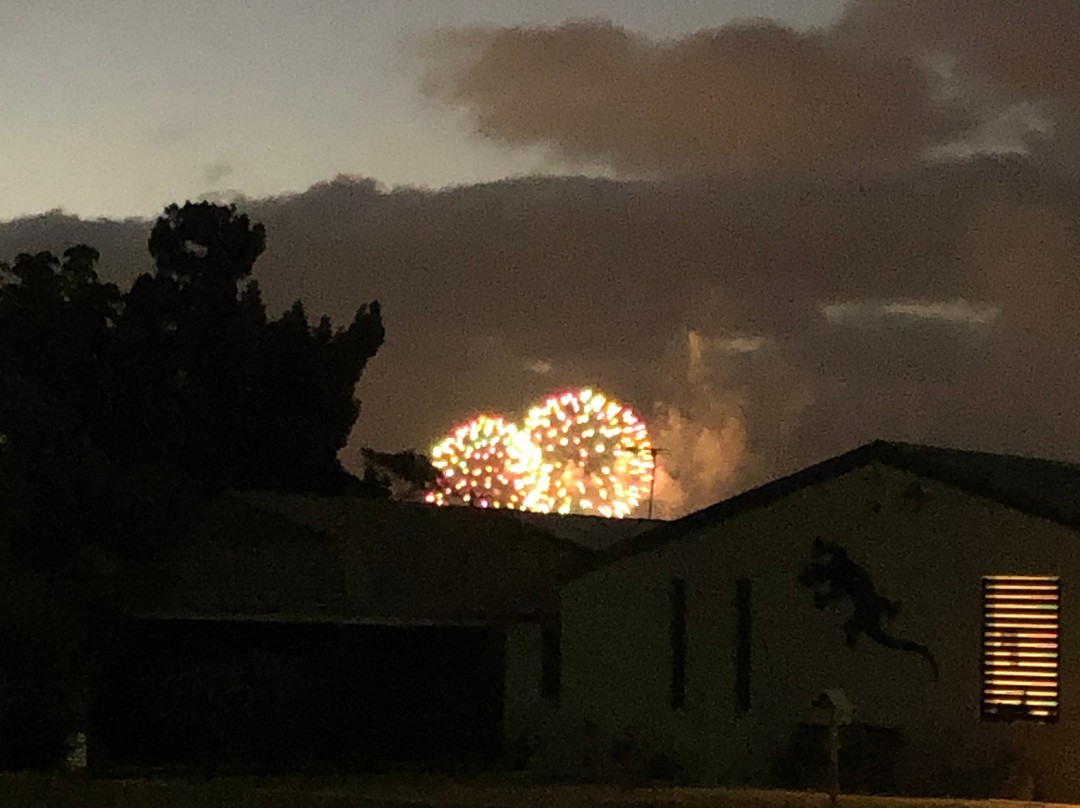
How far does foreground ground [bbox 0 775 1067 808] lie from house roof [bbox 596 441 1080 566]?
10.7ft

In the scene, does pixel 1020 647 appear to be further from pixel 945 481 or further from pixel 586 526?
pixel 586 526

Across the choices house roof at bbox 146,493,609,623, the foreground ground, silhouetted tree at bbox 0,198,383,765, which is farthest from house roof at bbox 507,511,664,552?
the foreground ground

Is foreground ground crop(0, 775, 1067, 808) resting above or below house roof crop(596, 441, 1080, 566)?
below

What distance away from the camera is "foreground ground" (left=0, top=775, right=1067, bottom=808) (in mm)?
17906

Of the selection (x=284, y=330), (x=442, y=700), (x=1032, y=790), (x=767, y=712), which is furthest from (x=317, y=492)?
(x=1032, y=790)

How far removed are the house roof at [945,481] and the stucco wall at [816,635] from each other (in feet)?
0.42

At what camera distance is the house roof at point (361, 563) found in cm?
2786

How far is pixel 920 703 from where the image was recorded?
21.5 m

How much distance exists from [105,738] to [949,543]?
40.7 feet

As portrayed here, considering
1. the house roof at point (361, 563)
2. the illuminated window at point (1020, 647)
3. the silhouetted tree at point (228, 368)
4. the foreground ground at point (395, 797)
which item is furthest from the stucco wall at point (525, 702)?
the silhouetted tree at point (228, 368)

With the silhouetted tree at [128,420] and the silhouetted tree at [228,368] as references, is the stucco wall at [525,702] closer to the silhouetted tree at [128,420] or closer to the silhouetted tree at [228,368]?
the silhouetted tree at [128,420]

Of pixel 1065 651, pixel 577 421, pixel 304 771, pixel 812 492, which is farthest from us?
pixel 577 421

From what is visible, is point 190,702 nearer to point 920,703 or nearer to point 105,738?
point 105,738

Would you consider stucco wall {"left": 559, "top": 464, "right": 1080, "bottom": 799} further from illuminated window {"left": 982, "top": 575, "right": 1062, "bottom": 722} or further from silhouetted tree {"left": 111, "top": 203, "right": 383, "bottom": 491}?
silhouetted tree {"left": 111, "top": 203, "right": 383, "bottom": 491}
